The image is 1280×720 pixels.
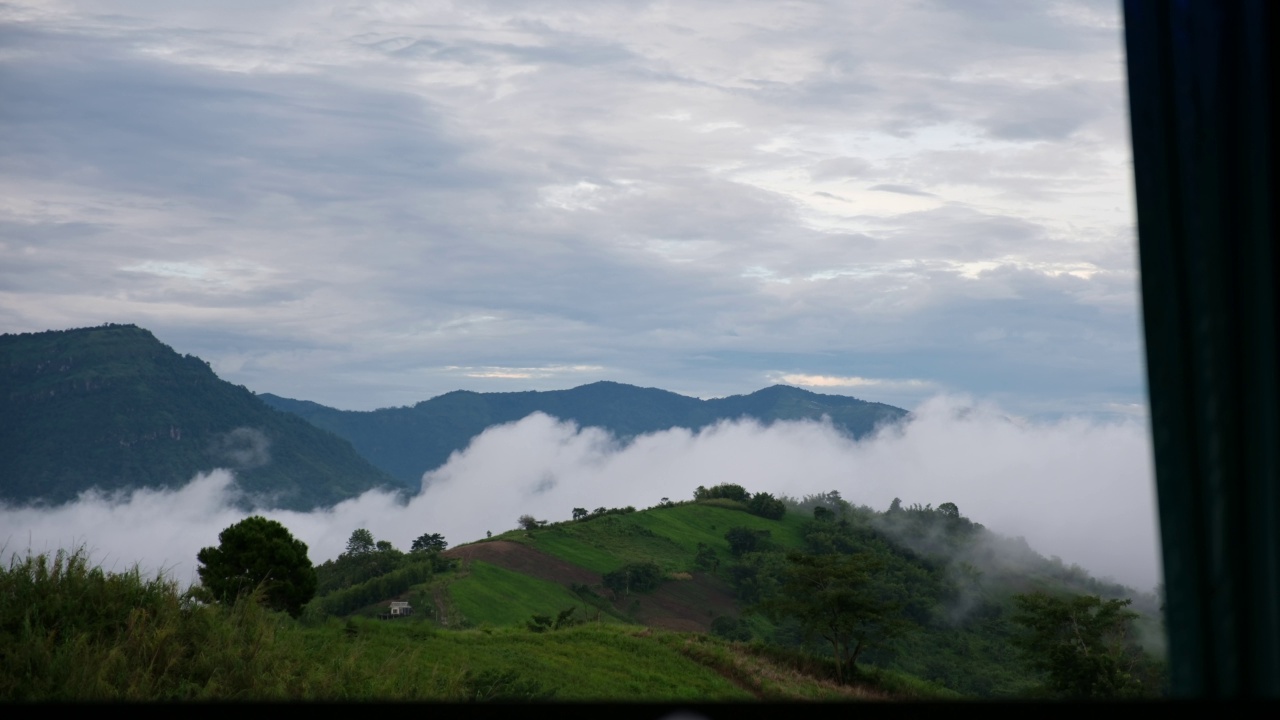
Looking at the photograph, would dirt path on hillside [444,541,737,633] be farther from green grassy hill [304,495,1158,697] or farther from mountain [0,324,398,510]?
mountain [0,324,398,510]

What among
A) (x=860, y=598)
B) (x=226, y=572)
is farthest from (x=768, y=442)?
(x=226, y=572)

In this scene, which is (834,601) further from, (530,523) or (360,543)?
(530,523)

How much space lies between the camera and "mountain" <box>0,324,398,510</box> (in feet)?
235

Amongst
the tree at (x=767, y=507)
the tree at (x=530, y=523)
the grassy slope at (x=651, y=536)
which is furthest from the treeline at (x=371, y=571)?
the tree at (x=767, y=507)

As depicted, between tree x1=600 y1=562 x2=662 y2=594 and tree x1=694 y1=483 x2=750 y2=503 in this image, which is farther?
tree x1=694 y1=483 x2=750 y2=503

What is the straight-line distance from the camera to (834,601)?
20.3m

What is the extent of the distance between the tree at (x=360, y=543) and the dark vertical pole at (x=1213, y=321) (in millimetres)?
36757

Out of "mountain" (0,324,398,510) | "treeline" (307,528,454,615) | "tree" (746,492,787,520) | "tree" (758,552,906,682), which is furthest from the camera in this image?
"mountain" (0,324,398,510)

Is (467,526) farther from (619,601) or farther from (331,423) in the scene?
(619,601)

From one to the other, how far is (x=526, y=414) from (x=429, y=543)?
293 feet

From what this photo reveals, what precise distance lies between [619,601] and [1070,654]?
20.1 m

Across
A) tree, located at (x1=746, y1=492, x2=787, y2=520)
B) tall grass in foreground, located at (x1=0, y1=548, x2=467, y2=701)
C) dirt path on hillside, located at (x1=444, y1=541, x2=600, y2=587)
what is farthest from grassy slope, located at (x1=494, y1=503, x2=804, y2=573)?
tall grass in foreground, located at (x1=0, y1=548, x2=467, y2=701)

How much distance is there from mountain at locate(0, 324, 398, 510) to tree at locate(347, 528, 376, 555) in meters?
43.2

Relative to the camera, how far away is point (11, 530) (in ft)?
21.0
